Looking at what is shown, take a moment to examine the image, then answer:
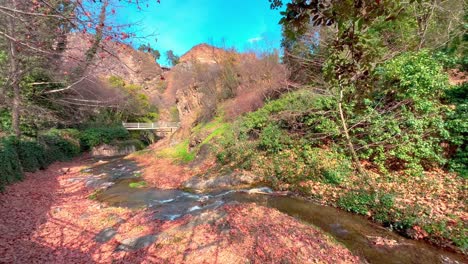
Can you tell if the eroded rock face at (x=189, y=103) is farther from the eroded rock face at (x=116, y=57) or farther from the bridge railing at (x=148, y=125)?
A: the eroded rock face at (x=116, y=57)

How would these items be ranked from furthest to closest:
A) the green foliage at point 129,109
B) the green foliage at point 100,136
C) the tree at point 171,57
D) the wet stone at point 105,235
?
the tree at point 171,57 → the green foliage at point 129,109 → the green foliage at point 100,136 → the wet stone at point 105,235

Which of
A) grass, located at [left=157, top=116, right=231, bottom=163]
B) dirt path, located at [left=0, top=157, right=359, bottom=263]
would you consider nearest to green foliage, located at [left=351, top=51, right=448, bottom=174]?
dirt path, located at [left=0, top=157, right=359, bottom=263]

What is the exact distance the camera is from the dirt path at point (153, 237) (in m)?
4.33

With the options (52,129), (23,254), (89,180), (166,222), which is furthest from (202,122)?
(23,254)

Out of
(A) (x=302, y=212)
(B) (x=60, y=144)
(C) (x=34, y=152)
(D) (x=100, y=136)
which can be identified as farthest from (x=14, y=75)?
(D) (x=100, y=136)

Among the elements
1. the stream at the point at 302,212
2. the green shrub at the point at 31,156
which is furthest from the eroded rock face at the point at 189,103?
the green shrub at the point at 31,156

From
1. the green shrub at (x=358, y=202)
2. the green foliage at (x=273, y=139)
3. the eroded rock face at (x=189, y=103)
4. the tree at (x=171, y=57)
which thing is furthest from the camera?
the tree at (x=171, y=57)

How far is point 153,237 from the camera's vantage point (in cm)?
507

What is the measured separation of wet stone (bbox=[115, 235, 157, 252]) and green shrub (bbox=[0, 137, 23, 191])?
547cm

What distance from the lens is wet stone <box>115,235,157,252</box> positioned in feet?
15.7

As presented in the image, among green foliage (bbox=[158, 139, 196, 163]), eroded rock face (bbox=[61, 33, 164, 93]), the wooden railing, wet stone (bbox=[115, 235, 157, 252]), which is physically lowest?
wet stone (bbox=[115, 235, 157, 252])

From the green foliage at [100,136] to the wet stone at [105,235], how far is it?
17.6m

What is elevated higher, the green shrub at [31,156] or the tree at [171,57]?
the tree at [171,57]

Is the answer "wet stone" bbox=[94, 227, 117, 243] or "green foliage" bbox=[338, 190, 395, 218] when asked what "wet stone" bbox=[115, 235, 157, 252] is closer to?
→ "wet stone" bbox=[94, 227, 117, 243]
